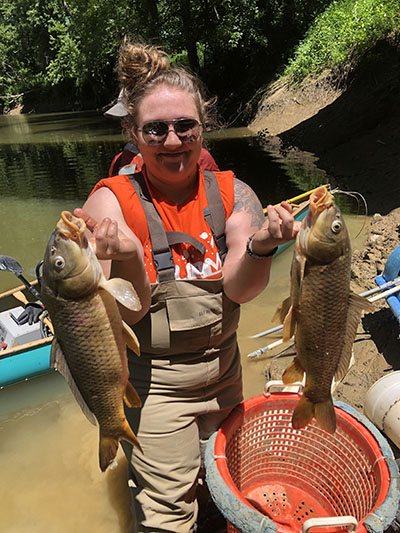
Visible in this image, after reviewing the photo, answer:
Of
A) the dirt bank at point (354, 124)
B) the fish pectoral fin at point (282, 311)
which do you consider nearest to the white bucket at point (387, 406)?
the fish pectoral fin at point (282, 311)

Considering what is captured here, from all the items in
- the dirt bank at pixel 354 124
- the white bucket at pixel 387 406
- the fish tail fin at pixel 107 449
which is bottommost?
the dirt bank at pixel 354 124

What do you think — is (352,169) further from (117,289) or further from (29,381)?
(117,289)

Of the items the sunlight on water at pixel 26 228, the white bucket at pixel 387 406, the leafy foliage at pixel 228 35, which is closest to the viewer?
the white bucket at pixel 387 406

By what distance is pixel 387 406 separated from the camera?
124 inches

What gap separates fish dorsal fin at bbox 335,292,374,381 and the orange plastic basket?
2.05ft

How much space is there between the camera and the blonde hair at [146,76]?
2480 millimetres

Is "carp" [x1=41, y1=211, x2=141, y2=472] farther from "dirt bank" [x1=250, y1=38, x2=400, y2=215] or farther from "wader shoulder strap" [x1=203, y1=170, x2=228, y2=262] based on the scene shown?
"dirt bank" [x1=250, y1=38, x2=400, y2=215]

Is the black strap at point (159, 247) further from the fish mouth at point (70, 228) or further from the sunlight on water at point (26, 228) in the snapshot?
the sunlight on water at point (26, 228)

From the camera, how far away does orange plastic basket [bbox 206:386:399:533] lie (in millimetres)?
2314

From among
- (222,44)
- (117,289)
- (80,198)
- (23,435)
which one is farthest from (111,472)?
(222,44)

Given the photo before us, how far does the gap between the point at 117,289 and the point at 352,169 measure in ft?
37.8

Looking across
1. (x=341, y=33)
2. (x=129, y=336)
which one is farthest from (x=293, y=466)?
(x=341, y=33)

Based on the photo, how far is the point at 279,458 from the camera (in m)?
3.10

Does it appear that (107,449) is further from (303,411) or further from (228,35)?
(228,35)
